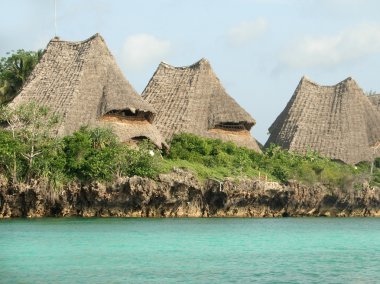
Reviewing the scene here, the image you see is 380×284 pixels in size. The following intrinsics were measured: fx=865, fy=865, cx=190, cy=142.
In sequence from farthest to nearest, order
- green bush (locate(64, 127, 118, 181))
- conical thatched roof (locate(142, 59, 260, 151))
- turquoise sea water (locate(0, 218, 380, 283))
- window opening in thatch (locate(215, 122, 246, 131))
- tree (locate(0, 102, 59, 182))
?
window opening in thatch (locate(215, 122, 246, 131)) → conical thatched roof (locate(142, 59, 260, 151)) → green bush (locate(64, 127, 118, 181)) → tree (locate(0, 102, 59, 182)) → turquoise sea water (locate(0, 218, 380, 283))

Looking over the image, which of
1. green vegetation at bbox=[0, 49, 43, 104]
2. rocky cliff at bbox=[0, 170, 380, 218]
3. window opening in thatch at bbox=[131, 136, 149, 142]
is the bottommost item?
rocky cliff at bbox=[0, 170, 380, 218]

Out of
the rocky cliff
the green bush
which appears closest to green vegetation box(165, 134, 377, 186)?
the rocky cliff

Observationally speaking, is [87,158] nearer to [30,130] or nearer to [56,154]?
[56,154]

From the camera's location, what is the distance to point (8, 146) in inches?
1411

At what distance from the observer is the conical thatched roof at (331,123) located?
52.1 meters

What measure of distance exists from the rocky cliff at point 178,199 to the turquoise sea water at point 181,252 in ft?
5.12

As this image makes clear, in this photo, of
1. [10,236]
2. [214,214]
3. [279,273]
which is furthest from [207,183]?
[279,273]

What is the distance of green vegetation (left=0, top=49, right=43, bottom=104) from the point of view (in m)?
50.6

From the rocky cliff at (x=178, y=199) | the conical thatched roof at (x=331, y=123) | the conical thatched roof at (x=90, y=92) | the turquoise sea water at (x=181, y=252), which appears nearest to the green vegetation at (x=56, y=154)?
the rocky cliff at (x=178, y=199)

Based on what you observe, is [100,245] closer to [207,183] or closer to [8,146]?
[8,146]

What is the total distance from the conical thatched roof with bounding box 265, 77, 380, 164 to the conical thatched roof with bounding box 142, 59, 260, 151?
4170mm

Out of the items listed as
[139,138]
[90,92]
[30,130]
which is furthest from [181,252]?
[90,92]

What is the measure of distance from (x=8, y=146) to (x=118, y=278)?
18.2 m

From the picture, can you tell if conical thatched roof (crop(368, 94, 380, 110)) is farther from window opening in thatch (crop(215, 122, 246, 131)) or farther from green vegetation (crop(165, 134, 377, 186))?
window opening in thatch (crop(215, 122, 246, 131))
